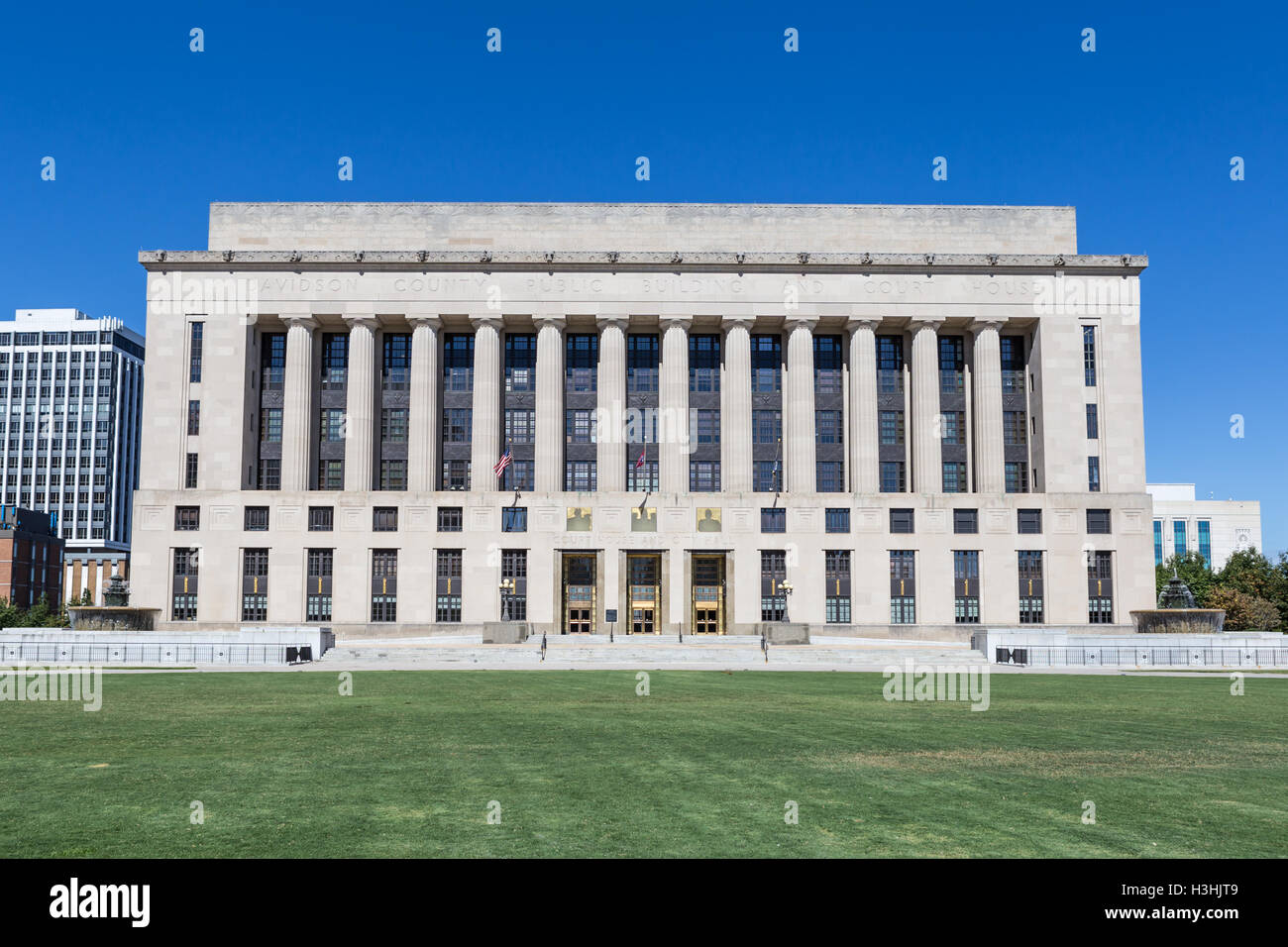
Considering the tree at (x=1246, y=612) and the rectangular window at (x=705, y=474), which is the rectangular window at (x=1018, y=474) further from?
the rectangular window at (x=705, y=474)

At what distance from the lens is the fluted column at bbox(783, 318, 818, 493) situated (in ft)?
284

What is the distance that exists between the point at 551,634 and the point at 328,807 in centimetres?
6555

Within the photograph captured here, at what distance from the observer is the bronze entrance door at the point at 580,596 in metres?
80.2

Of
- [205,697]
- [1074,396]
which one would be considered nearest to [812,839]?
[205,697]

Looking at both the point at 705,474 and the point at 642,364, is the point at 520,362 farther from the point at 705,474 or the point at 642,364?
the point at 705,474

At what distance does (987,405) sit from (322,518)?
55.1 m

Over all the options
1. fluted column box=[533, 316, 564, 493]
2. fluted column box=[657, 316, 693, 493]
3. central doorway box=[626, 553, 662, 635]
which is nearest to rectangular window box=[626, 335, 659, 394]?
fluted column box=[657, 316, 693, 493]

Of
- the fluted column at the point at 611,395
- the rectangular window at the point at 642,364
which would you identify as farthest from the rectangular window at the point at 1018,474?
the fluted column at the point at 611,395

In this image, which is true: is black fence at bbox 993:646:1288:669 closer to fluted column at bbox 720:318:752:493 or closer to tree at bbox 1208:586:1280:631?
fluted column at bbox 720:318:752:493

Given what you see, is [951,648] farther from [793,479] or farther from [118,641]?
[118,641]

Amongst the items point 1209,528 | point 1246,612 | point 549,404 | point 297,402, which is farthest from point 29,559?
point 1209,528

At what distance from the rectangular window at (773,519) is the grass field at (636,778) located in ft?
167

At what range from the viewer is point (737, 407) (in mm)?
88062

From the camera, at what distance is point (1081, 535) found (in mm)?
82375
